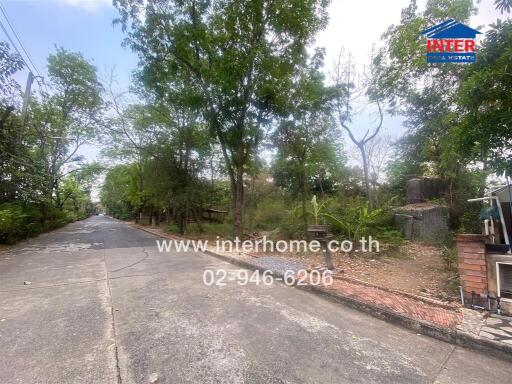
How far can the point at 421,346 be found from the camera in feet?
8.46

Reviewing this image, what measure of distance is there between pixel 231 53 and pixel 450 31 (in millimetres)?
7208

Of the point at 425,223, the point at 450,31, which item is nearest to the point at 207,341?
the point at 425,223

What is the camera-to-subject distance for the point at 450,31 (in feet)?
24.6

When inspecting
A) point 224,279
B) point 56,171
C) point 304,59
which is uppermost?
point 304,59

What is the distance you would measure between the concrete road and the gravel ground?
3.81 feet

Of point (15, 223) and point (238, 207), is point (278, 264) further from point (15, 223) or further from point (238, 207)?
point (15, 223)

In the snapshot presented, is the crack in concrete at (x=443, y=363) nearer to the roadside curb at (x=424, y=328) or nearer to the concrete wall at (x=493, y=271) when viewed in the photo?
the roadside curb at (x=424, y=328)

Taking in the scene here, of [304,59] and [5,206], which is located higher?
[304,59]

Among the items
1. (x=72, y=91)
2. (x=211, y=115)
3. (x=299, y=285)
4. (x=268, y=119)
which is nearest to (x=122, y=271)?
(x=299, y=285)

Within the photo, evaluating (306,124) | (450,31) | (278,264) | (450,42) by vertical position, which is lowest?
(278,264)

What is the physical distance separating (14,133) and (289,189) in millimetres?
17132

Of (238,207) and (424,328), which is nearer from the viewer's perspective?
(424,328)

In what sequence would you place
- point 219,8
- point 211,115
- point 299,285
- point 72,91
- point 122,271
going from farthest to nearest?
point 72,91, point 211,115, point 219,8, point 122,271, point 299,285

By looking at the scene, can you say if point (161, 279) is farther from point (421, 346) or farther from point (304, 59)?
point (304, 59)
